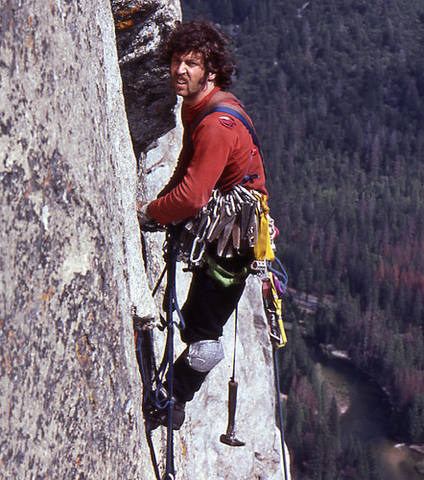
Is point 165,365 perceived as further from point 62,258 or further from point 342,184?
point 342,184

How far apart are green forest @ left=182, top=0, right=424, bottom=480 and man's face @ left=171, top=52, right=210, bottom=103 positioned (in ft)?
166

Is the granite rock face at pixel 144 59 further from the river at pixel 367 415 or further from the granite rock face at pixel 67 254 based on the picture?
the river at pixel 367 415

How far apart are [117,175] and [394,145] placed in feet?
353

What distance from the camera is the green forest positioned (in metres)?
65.6

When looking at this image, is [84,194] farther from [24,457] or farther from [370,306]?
[370,306]

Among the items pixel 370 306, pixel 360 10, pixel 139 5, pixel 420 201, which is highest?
pixel 139 5

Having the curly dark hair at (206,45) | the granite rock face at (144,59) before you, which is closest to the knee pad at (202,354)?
the curly dark hair at (206,45)

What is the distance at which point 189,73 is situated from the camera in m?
4.18

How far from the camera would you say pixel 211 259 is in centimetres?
445

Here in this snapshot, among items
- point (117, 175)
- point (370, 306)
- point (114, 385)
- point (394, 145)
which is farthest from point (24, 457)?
point (394, 145)

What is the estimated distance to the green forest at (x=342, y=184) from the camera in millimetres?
65562

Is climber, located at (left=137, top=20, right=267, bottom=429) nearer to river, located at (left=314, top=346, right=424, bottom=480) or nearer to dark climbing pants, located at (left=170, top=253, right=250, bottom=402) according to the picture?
dark climbing pants, located at (left=170, top=253, right=250, bottom=402)

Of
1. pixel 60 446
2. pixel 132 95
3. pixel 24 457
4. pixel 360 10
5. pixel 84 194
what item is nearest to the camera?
pixel 24 457

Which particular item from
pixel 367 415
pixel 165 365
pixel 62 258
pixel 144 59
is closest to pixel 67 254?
pixel 62 258
